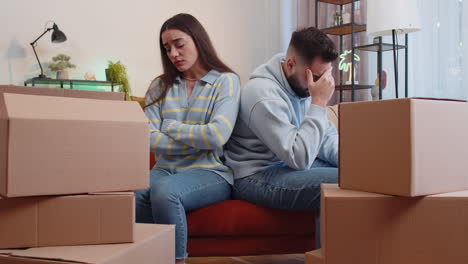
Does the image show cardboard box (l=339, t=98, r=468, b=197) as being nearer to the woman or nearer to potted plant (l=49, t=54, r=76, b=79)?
the woman

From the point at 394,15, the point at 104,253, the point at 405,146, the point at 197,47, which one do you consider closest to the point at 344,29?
the point at 394,15

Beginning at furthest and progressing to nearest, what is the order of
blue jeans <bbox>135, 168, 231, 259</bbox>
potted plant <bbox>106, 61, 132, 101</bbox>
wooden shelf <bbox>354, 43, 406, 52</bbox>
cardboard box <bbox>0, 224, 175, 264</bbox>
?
potted plant <bbox>106, 61, 132, 101</bbox>
wooden shelf <bbox>354, 43, 406, 52</bbox>
blue jeans <bbox>135, 168, 231, 259</bbox>
cardboard box <bbox>0, 224, 175, 264</bbox>

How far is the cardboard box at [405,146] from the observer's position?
3.40ft

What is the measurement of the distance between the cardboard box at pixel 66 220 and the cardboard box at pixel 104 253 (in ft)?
0.06

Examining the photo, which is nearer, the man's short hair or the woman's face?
the man's short hair

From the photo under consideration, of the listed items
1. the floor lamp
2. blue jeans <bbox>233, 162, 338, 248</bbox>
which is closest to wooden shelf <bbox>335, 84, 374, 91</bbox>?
the floor lamp

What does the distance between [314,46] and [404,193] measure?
0.71 metres

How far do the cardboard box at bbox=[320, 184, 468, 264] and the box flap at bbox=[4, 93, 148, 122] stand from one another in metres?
0.50

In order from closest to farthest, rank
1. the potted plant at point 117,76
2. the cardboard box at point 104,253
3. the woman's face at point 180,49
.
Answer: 1. the cardboard box at point 104,253
2. the woman's face at point 180,49
3. the potted plant at point 117,76

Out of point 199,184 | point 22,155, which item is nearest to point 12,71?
point 199,184

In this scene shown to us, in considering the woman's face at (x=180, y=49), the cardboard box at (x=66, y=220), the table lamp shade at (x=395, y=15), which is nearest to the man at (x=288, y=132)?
the woman's face at (x=180, y=49)

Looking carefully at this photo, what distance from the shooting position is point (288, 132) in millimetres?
1507

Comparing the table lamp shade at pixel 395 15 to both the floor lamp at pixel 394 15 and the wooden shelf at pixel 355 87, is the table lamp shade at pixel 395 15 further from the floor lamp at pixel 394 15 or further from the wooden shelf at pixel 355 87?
the wooden shelf at pixel 355 87

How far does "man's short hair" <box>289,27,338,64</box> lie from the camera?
1.60 m
